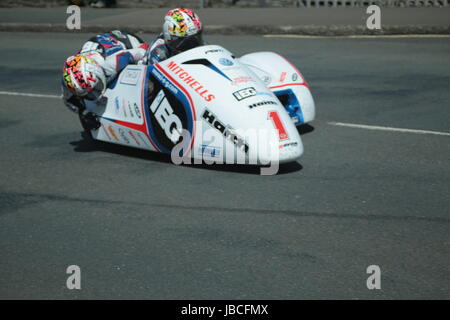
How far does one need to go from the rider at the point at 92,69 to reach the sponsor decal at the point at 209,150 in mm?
1462

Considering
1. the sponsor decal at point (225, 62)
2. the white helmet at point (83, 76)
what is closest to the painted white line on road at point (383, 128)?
the sponsor decal at point (225, 62)

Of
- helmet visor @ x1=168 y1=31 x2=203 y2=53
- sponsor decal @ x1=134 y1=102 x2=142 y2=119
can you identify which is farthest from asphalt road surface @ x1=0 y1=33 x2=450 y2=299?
helmet visor @ x1=168 y1=31 x2=203 y2=53

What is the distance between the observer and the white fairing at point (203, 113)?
6.55 metres

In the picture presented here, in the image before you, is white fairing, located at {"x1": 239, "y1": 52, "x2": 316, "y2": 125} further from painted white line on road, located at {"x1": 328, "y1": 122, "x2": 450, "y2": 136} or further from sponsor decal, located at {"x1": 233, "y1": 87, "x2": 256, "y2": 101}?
sponsor decal, located at {"x1": 233, "y1": 87, "x2": 256, "y2": 101}

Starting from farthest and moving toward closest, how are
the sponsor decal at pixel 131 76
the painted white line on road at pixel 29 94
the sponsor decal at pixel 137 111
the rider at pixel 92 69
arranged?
1. the painted white line on road at pixel 29 94
2. the rider at pixel 92 69
3. the sponsor decal at pixel 131 76
4. the sponsor decal at pixel 137 111

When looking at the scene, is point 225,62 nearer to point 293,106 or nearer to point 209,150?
point 209,150

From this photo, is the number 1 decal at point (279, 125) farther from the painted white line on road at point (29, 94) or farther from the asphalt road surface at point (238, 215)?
the painted white line on road at point (29, 94)

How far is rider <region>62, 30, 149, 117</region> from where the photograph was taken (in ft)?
24.8

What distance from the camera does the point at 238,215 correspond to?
584cm

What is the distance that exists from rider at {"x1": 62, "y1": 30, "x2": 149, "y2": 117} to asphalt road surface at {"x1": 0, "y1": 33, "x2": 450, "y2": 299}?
1.89ft

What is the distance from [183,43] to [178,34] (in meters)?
0.10

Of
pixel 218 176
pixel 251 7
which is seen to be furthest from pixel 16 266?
pixel 251 7

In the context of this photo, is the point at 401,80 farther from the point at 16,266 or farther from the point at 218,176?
the point at 16,266
